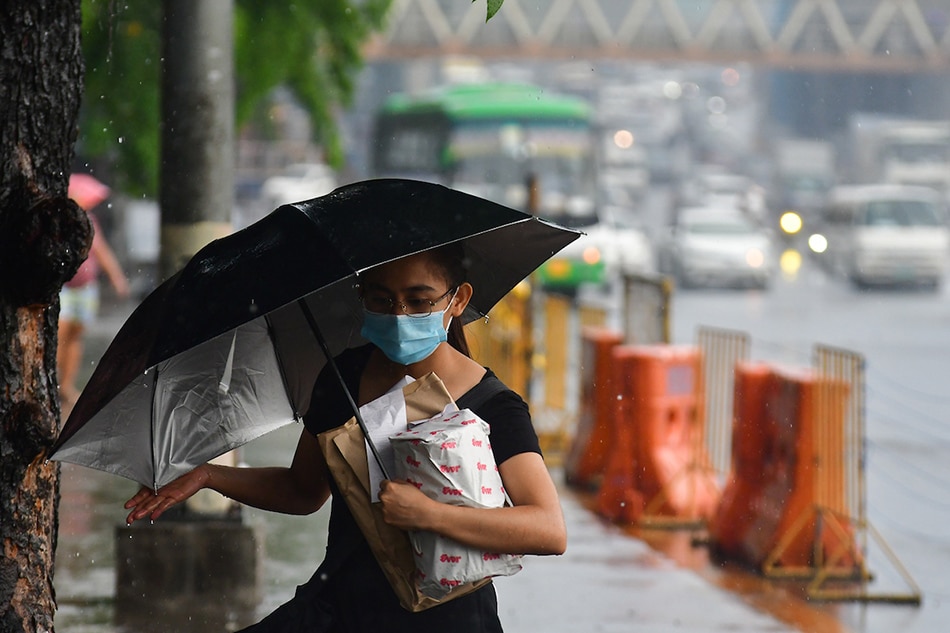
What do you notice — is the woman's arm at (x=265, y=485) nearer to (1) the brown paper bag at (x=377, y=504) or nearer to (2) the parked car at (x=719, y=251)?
(1) the brown paper bag at (x=377, y=504)

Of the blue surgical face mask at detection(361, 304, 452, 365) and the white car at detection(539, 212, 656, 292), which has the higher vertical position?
the white car at detection(539, 212, 656, 292)

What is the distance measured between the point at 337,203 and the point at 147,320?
1.41ft

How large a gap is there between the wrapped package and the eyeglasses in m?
0.24

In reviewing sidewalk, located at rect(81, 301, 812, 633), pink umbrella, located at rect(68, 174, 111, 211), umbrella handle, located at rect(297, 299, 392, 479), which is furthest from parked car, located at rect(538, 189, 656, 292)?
umbrella handle, located at rect(297, 299, 392, 479)

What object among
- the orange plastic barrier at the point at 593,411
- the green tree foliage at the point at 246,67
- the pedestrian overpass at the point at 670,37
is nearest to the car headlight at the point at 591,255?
the green tree foliage at the point at 246,67

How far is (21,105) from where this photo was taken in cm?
338

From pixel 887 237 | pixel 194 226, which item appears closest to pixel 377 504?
pixel 194 226

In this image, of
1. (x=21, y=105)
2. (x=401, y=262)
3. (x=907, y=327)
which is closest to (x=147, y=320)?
(x=401, y=262)

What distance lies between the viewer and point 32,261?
327 cm

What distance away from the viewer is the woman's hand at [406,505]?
104 inches

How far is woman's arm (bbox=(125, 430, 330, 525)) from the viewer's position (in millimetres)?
3059

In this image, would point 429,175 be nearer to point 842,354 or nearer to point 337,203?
point 842,354

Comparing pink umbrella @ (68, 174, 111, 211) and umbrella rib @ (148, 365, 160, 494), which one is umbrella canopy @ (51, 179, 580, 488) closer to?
umbrella rib @ (148, 365, 160, 494)

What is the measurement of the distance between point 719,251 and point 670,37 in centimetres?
2940
